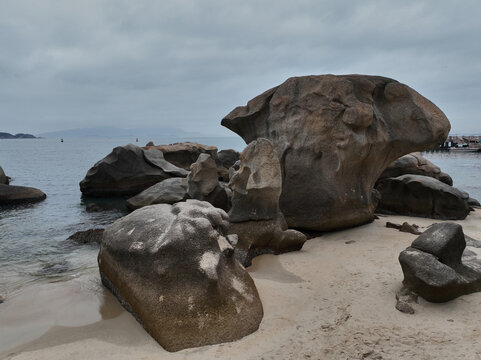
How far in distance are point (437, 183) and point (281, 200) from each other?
4145mm

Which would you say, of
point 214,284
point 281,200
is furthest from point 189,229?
point 281,200

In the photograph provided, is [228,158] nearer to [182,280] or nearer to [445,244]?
[445,244]

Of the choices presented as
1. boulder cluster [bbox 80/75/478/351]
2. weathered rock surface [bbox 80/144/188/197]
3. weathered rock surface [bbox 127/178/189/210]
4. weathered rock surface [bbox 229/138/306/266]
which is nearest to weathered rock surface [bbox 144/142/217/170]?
weathered rock surface [bbox 80/144/188/197]

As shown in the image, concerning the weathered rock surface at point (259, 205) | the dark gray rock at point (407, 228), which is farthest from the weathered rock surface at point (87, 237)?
the dark gray rock at point (407, 228)

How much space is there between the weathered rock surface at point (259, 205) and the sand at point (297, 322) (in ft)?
1.83

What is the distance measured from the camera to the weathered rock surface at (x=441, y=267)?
3.99 meters

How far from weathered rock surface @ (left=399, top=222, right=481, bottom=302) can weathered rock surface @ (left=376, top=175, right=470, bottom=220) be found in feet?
16.1

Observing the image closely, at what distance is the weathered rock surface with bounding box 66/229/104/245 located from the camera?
823cm

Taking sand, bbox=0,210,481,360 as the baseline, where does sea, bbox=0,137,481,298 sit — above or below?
below

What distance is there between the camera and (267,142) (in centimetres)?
620

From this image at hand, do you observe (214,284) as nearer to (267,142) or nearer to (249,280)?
(249,280)

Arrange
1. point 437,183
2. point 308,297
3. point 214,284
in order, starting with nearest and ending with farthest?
point 214,284 → point 308,297 → point 437,183

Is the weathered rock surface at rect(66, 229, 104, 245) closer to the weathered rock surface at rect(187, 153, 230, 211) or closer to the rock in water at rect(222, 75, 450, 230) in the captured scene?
the weathered rock surface at rect(187, 153, 230, 211)

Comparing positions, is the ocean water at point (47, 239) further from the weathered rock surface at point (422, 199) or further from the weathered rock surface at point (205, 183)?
the weathered rock surface at point (422, 199)
